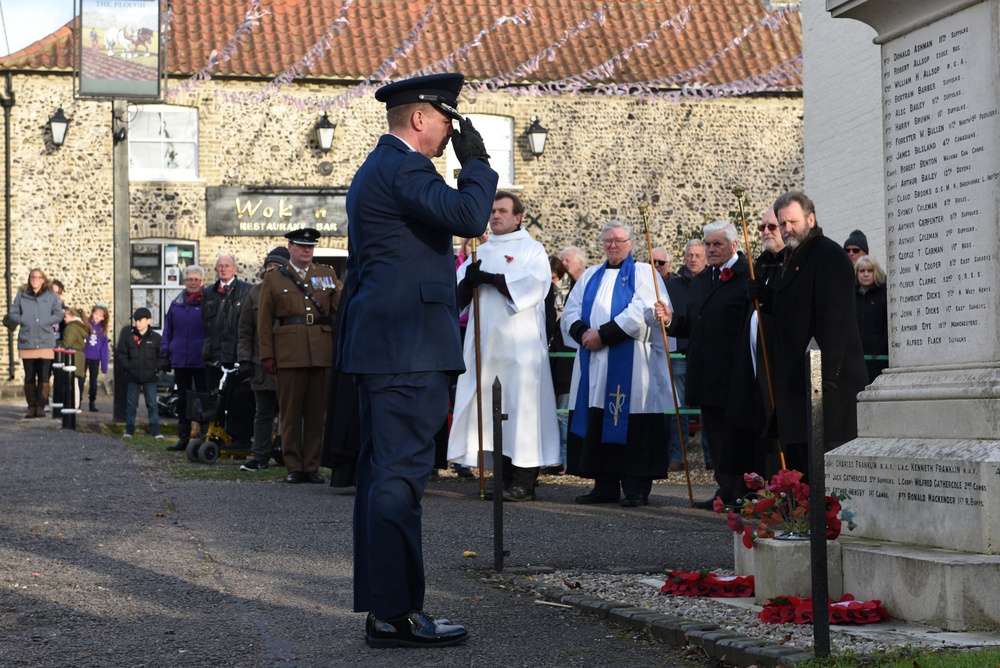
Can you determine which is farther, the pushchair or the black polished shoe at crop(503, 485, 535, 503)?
the pushchair

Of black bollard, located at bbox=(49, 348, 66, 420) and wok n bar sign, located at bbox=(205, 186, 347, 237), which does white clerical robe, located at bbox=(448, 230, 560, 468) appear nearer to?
black bollard, located at bbox=(49, 348, 66, 420)

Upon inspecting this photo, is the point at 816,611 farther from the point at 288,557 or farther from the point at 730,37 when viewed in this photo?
the point at 730,37

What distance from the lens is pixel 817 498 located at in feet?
15.7

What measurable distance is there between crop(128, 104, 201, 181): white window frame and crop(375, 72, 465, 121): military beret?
24.8m

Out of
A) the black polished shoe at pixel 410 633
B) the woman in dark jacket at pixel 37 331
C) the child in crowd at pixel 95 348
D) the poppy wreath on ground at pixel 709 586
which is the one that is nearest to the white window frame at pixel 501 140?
the child in crowd at pixel 95 348

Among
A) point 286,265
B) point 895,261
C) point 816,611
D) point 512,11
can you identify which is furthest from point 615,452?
point 512,11

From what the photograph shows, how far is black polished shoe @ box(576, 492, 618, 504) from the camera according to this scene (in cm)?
1075

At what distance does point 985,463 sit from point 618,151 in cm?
2619

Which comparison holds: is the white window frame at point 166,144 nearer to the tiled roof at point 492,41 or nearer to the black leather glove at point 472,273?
the tiled roof at point 492,41

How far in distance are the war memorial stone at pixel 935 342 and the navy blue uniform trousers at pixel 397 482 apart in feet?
6.01

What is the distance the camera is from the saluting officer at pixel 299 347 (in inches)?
473

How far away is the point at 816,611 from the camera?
4.77 meters

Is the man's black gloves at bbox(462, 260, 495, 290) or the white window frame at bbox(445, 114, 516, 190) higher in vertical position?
the white window frame at bbox(445, 114, 516, 190)

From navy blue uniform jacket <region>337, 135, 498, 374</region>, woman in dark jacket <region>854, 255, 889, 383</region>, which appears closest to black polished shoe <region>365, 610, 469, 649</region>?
navy blue uniform jacket <region>337, 135, 498, 374</region>
